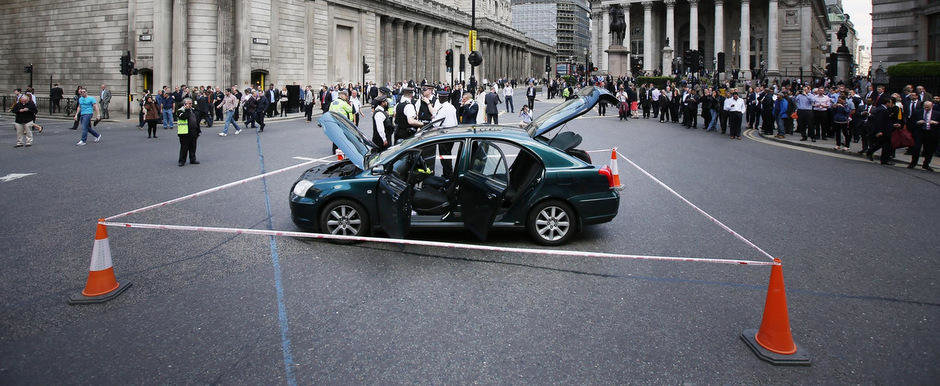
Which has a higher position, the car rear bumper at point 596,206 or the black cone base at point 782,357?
the car rear bumper at point 596,206

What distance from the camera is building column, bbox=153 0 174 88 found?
34.2 meters

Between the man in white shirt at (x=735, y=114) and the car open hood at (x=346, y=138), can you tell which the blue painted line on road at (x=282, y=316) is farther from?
the man in white shirt at (x=735, y=114)

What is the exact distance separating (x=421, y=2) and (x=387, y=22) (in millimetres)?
8156

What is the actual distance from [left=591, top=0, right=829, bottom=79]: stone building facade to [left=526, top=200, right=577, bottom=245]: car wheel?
5623 cm

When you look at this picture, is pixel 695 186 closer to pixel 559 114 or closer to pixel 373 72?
pixel 559 114

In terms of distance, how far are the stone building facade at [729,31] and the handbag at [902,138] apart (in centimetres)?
4638

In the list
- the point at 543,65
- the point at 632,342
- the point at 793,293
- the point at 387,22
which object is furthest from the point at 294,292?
the point at 543,65

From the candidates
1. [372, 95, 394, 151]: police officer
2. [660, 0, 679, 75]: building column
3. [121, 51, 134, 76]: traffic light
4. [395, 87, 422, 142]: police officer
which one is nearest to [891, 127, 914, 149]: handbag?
[395, 87, 422, 142]: police officer

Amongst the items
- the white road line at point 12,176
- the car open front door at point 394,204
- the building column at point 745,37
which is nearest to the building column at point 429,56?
the building column at point 745,37

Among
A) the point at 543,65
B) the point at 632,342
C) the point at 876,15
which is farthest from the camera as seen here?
the point at 543,65

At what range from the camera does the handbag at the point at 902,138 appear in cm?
1396

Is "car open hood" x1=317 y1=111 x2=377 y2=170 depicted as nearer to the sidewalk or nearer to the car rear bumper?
the car rear bumper

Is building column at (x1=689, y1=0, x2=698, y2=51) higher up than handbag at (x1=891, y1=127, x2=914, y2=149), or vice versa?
building column at (x1=689, y1=0, x2=698, y2=51)

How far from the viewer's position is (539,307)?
5262 millimetres
